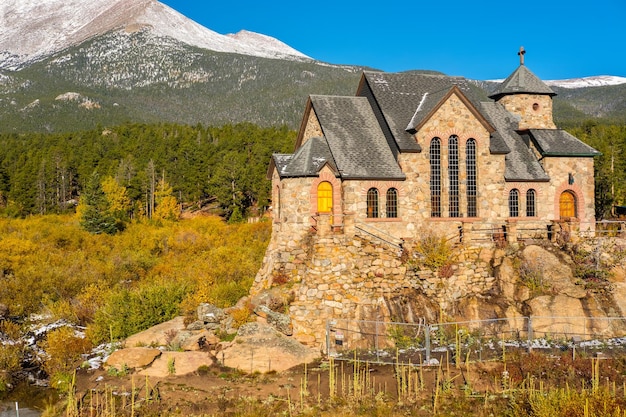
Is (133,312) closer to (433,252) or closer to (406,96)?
(433,252)

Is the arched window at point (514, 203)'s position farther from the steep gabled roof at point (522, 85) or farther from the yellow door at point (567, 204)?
the steep gabled roof at point (522, 85)

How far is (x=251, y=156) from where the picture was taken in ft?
283

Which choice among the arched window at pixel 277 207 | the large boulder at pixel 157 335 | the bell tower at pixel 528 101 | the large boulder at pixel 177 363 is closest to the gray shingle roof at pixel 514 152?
the bell tower at pixel 528 101

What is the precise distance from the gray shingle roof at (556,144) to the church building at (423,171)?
0.07 meters

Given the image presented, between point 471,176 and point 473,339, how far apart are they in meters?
10.7

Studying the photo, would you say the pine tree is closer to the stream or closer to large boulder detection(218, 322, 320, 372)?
the stream

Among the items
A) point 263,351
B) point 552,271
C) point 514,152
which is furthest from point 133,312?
point 514,152

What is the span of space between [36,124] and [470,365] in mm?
138987

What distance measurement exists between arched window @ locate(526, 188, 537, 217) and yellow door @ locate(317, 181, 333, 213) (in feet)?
39.6

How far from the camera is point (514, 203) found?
3459 cm

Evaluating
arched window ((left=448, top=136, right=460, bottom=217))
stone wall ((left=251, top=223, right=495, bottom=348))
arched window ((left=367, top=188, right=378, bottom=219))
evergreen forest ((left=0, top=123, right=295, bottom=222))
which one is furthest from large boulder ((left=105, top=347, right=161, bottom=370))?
evergreen forest ((left=0, top=123, right=295, bottom=222))

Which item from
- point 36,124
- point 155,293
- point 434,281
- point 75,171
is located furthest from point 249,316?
point 36,124

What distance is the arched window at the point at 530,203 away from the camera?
34906 mm

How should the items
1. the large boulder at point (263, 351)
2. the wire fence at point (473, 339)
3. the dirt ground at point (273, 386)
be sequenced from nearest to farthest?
1. the dirt ground at point (273, 386)
2. the large boulder at point (263, 351)
3. the wire fence at point (473, 339)
